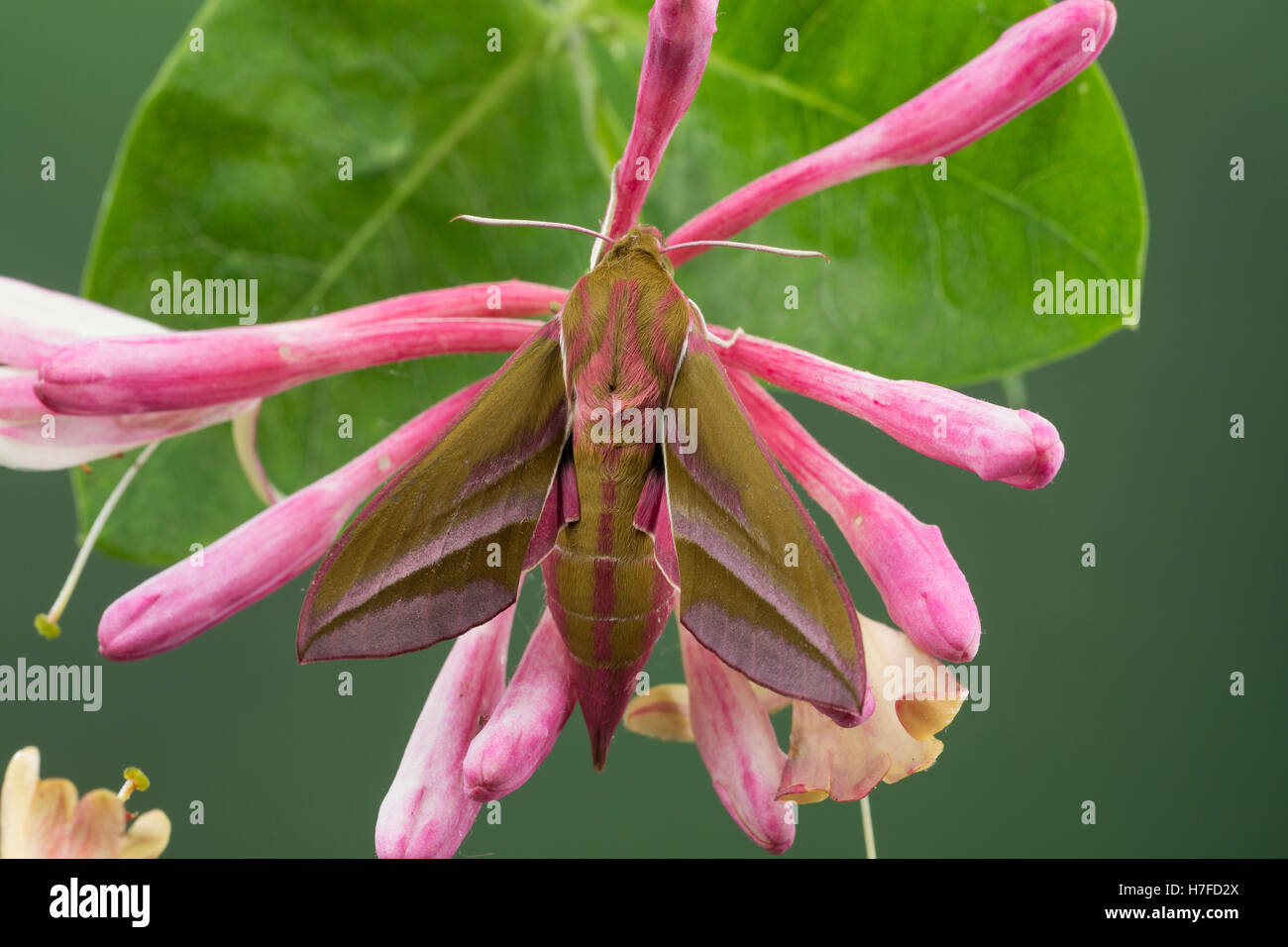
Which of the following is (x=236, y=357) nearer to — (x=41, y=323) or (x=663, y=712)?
(x=41, y=323)

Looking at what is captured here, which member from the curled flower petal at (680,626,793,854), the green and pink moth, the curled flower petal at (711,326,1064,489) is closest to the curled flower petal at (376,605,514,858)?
the green and pink moth

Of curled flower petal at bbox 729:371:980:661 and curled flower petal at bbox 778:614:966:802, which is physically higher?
curled flower petal at bbox 729:371:980:661

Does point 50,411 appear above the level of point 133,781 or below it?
above

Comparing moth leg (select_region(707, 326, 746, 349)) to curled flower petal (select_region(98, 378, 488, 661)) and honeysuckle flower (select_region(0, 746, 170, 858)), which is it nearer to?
curled flower petal (select_region(98, 378, 488, 661))

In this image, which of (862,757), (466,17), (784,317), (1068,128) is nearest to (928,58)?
(1068,128)

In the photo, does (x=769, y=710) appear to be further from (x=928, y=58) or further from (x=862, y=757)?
(x=928, y=58)

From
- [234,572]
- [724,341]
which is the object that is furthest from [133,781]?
[724,341]
